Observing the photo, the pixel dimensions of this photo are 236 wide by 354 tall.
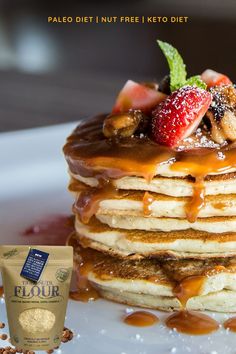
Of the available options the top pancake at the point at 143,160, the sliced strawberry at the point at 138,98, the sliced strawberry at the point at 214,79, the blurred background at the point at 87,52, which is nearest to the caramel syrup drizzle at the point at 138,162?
the top pancake at the point at 143,160

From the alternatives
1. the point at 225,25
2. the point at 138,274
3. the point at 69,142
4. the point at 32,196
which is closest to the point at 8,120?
the point at 32,196

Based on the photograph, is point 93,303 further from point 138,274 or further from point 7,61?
point 7,61

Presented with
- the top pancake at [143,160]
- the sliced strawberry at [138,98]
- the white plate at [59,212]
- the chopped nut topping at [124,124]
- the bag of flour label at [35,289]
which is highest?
the sliced strawberry at [138,98]

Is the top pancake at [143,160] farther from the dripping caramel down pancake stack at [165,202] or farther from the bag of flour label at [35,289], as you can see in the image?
the bag of flour label at [35,289]

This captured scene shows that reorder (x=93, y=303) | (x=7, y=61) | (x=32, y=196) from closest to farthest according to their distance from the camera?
(x=93, y=303) → (x=32, y=196) → (x=7, y=61)

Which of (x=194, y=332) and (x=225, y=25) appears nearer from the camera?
(x=194, y=332)

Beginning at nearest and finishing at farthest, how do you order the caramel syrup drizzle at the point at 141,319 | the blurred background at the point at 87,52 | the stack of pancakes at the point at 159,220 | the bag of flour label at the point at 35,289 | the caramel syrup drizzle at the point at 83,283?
the bag of flour label at the point at 35,289
the stack of pancakes at the point at 159,220
the caramel syrup drizzle at the point at 141,319
the caramel syrup drizzle at the point at 83,283
the blurred background at the point at 87,52

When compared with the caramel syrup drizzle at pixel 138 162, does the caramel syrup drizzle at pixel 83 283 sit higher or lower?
lower

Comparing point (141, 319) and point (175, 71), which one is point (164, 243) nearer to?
point (141, 319)

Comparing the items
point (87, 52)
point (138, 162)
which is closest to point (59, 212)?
point (138, 162)
